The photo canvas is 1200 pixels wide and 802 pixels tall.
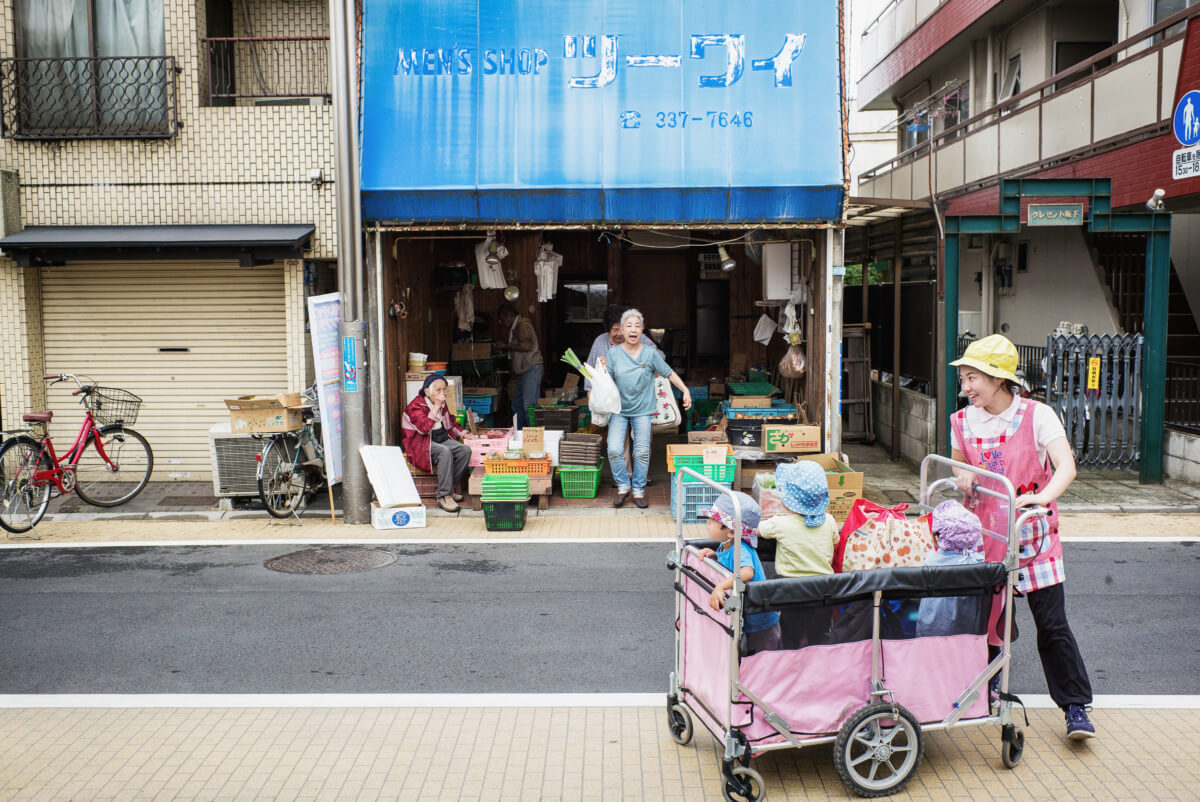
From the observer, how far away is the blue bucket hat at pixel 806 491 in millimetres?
4973

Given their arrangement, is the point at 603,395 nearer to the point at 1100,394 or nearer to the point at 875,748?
the point at 1100,394

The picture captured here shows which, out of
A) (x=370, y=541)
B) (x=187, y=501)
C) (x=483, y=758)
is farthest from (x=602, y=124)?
(x=483, y=758)

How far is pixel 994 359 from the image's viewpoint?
5348mm

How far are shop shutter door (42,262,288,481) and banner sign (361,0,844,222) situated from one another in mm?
2787

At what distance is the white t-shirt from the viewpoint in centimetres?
531

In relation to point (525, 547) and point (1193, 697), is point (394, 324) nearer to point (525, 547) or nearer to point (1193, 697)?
point (525, 547)

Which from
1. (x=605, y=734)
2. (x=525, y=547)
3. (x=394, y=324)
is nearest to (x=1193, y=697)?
(x=605, y=734)

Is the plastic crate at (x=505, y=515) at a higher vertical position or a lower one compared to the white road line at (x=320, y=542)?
higher

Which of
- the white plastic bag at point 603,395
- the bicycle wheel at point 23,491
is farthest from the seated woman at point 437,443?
the bicycle wheel at point 23,491

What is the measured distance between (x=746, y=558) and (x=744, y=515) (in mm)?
250

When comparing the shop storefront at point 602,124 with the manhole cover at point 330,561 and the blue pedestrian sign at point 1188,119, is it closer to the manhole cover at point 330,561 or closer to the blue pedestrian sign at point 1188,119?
the manhole cover at point 330,561

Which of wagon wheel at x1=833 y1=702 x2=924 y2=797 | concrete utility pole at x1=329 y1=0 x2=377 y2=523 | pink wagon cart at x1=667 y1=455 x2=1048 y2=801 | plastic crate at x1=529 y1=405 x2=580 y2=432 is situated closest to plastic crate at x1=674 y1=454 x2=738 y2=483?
plastic crate at x1=529 y1=405 x2=580 y2=432

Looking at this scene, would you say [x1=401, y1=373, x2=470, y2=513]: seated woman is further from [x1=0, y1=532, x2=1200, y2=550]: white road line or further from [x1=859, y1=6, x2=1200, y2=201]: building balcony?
[x1=859, y1=6, x2=1200, y2=201]: building balcony

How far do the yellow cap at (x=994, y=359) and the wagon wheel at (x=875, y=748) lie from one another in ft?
5.85
